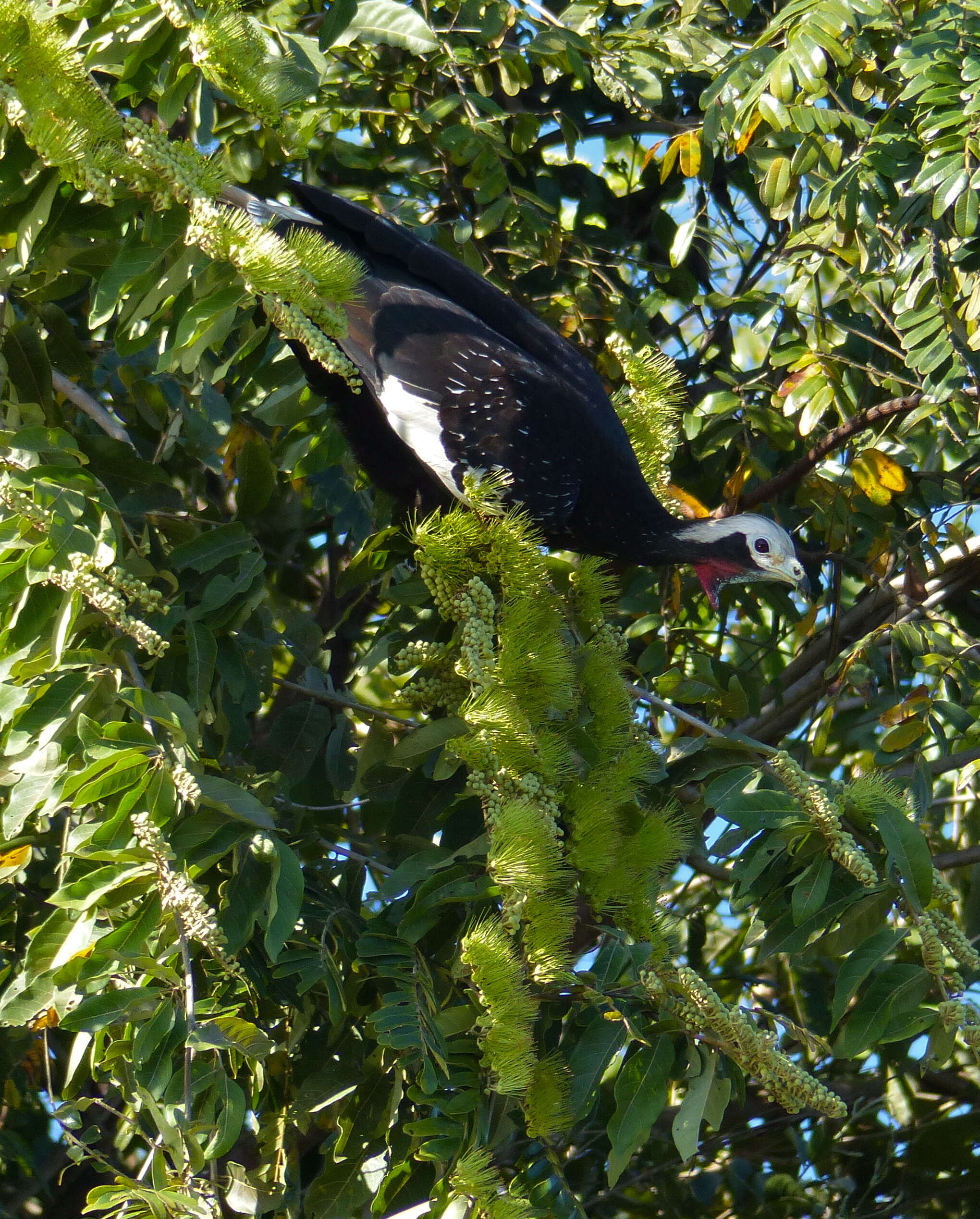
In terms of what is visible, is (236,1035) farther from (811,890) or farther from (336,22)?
(336,22)

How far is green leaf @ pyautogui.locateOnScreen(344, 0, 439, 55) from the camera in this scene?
8.53ft

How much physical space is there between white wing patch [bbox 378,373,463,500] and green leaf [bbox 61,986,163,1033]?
153 centimetres

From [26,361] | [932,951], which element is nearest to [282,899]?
[932,951]

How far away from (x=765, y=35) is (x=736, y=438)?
101 cm

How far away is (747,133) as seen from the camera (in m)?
2.85

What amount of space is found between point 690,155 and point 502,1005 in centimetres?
212

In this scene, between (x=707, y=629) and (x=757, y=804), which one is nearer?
(x=757, y=804)

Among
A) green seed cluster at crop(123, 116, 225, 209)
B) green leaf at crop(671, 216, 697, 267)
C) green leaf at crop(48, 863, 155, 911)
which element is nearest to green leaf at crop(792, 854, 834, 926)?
green leaf at crop(48, 863, 155, 911)

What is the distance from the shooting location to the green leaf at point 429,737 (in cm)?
225

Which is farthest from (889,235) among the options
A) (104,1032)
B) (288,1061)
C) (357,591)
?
(104,1032)

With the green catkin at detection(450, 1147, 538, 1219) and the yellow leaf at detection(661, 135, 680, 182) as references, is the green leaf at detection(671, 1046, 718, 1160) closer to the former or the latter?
the green catkin at detection(450, 1147, 538, 1219)

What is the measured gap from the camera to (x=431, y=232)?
323 cm

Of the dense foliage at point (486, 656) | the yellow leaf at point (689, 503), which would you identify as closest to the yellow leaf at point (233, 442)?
the dense foliage at point (486, 656)

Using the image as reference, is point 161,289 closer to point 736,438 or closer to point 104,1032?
point 104,1032
